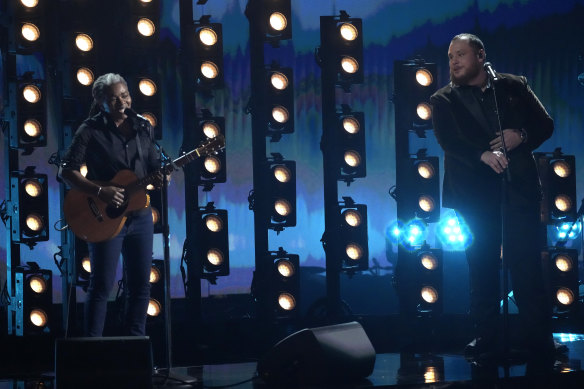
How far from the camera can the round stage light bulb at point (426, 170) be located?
6.10 metres

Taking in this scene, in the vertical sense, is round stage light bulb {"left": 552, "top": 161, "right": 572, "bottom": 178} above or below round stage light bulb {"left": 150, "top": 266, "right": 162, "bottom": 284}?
above

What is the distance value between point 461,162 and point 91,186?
1840mm

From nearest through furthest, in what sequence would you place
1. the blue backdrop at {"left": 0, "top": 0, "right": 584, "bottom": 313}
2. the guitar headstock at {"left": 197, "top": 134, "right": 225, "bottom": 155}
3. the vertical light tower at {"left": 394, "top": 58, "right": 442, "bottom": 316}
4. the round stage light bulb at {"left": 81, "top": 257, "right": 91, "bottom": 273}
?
the guitar headstock at {"left": 197, "top": 134, "right": 225, "bottom": 155}, the round stage light bulb at {"left": 81, "top": 257, "right": 91, "bottom": 273}, the vertical light tower at {"left": 394, "top": 58, "right": 442, "bottom": 316}, the blue backdrop at {"left": 0, "top": 0, "right": 584, "bottom": 313}

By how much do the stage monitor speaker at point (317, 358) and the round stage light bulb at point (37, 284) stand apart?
2597 mm

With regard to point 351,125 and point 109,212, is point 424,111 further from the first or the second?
point 109,212

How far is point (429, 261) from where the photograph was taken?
6129 mm

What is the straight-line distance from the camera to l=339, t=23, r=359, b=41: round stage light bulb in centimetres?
612

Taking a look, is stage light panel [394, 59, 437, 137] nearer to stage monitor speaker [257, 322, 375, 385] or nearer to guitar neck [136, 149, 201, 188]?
guitar neck [136, 149, 201, 188]

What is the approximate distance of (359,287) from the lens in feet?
26.4

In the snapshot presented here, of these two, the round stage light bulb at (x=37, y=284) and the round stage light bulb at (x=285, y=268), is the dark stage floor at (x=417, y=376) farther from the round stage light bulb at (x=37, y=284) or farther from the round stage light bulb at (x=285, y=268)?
the round stage light bulb at (x=285, y=268)

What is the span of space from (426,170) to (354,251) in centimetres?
80

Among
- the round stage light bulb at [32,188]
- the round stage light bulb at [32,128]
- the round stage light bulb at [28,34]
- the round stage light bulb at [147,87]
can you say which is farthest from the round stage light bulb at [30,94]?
the round stage light bulb at [147,87]

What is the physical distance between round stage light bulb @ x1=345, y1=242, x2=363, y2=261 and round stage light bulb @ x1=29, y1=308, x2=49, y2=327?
2.20 metres

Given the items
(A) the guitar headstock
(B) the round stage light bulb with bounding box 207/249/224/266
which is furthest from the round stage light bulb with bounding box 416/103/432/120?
(A) the guitar headstock
